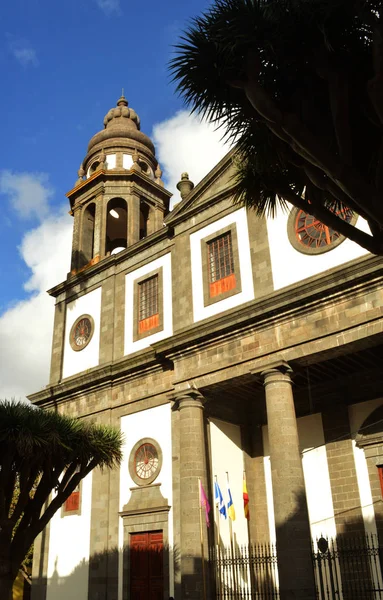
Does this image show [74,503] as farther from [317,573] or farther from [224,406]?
[317,573]

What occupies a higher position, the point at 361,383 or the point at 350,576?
the point at 361,383

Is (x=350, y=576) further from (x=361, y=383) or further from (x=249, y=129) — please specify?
(x=249, y=129)

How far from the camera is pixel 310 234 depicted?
1678 centimetres

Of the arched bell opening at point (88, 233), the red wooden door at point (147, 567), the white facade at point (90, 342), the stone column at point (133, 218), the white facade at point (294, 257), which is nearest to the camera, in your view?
the white facade at point (294, 257)

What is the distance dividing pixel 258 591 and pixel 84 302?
1279 centimetres

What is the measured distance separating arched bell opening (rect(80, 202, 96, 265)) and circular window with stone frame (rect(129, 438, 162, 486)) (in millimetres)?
9864

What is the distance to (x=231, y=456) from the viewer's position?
1847 cm

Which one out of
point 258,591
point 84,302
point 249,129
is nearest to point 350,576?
point 258,591

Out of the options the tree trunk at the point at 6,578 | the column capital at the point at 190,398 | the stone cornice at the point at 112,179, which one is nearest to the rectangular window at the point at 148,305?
the column capital at the point at 190,398

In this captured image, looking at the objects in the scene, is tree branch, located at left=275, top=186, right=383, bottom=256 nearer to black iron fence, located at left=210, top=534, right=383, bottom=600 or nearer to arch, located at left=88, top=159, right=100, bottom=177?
black iron fence, located at left=210, top=534, right=383, bottom=600

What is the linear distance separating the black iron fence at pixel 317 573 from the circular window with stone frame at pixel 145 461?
3.27 m

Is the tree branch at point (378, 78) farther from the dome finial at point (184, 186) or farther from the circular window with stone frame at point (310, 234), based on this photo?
the dome finial at point (184, 186)

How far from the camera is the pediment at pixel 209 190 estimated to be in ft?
63.4

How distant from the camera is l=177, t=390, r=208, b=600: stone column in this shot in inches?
600
